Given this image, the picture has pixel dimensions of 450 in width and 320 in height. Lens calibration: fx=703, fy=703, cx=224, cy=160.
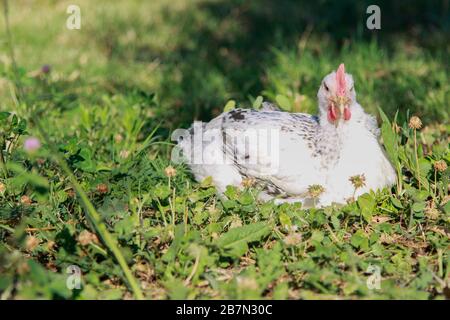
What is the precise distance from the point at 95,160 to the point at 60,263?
3.82 feet

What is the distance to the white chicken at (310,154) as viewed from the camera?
340 cm

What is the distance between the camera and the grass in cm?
273

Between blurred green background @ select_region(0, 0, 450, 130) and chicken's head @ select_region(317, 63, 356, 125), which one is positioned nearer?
chicken's head @ select_region(317, 63, 356, 125)

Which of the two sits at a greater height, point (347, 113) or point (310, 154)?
point (347, 113)

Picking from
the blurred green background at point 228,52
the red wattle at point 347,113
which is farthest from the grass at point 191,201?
the red wattle at point 347,113

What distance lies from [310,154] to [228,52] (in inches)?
128

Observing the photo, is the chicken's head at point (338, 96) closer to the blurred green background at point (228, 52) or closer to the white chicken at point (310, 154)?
the white chicken at point (310, 154)

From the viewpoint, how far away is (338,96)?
3.41m

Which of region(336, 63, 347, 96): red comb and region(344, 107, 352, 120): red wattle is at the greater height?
region(336, 63, 347, 96): red comb

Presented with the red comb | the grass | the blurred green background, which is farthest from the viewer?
the blurred green background

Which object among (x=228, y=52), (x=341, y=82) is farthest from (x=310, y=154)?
(x=228, y=52)

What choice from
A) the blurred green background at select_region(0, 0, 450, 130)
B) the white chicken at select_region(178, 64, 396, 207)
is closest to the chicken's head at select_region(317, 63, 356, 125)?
the white chicken at select_region(178, 64, 396, 207)

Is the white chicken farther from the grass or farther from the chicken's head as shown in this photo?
the grass

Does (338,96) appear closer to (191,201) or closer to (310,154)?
(310,154)
